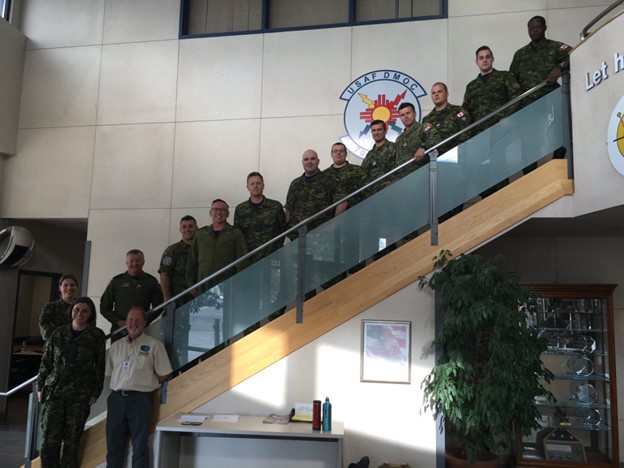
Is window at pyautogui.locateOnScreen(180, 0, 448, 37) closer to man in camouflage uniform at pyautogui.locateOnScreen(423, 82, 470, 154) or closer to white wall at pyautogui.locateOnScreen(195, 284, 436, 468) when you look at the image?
man in camouflage uniform at pyautogui.locateOnScreen(423, 82, 470, 154)

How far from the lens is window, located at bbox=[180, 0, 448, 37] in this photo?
715cm

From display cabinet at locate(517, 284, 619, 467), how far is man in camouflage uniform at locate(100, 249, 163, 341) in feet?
13.0

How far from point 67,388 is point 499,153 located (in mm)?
3992

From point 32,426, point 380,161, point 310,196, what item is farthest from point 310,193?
point 32,426

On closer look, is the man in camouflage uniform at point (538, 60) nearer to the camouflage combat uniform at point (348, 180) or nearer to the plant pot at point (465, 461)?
the camouflage combat uniform at point (348, 180)

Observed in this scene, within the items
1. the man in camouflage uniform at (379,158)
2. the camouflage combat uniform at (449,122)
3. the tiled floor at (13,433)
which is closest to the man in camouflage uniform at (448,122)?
the camouflage combat uniform at (449,122)

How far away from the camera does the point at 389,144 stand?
16.7 ft

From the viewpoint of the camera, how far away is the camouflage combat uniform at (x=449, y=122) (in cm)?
468

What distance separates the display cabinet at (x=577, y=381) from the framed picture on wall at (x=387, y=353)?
2.05m

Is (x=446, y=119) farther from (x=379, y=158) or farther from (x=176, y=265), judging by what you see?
(x=176, y=265)

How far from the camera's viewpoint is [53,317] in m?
4.73

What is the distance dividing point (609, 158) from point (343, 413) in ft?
9.17

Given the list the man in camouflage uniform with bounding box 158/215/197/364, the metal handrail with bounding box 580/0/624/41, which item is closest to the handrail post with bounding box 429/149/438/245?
the metal handrail with bounding box 580/0/624/41

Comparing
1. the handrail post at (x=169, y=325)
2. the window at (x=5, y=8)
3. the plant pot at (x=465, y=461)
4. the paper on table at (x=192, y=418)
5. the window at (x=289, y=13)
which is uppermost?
the window at (x=5, y=8)
